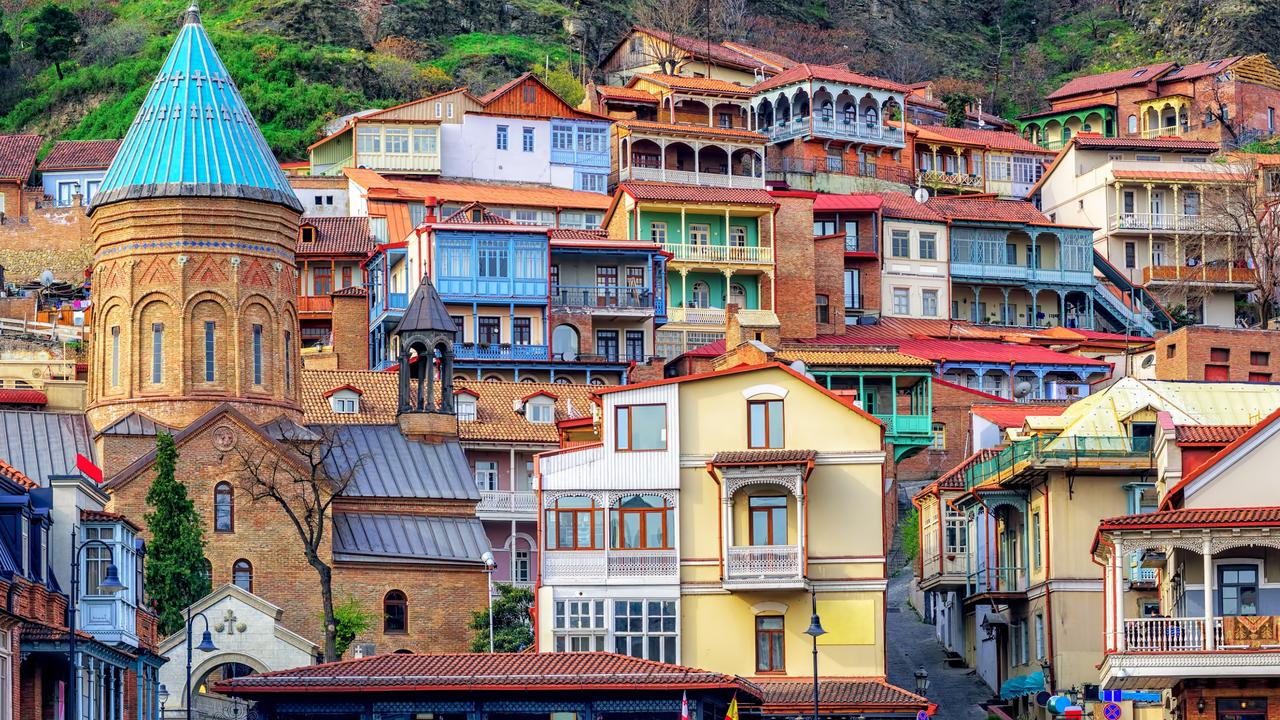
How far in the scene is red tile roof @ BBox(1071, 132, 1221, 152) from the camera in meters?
110

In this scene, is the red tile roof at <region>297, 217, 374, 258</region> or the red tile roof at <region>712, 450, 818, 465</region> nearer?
the red tile roof at <region>712, 450, 818, 465</region>

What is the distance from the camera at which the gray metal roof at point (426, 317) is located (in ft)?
250

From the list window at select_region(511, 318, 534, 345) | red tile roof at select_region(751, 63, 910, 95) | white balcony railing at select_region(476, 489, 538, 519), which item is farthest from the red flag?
red tile roof at select_region(751, 63, 910, 95)

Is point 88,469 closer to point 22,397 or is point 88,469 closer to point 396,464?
point 396,464

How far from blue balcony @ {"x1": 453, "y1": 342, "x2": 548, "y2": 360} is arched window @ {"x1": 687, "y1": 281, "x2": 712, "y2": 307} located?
935 centimetres

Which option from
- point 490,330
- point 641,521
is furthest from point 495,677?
point 490,330

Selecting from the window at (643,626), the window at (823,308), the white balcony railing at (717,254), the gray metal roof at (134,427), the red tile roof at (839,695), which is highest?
the white balcony railing at (717,254)

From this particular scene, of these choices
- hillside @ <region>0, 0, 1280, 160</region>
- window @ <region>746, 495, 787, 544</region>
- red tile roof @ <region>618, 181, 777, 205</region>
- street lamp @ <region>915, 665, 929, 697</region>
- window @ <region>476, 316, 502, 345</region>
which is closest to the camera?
window @ <region>746, 495, 787, 544</region>

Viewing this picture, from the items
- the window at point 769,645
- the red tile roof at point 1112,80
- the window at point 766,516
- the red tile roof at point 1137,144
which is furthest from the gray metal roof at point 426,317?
the red tile roof at point 1112,80

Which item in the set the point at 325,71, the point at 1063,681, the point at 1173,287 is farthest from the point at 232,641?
the point at 325,71

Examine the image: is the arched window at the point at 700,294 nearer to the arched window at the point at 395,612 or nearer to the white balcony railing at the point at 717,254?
the white balcony railing at the point at 717,254

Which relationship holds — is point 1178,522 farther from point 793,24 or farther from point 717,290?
point 793,24

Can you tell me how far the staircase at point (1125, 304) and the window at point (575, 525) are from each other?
49.7 meters

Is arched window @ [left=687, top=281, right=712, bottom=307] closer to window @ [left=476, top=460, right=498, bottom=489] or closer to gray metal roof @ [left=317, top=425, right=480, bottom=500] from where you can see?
window @ [left=476, top=460, right=498, bottom=489]
